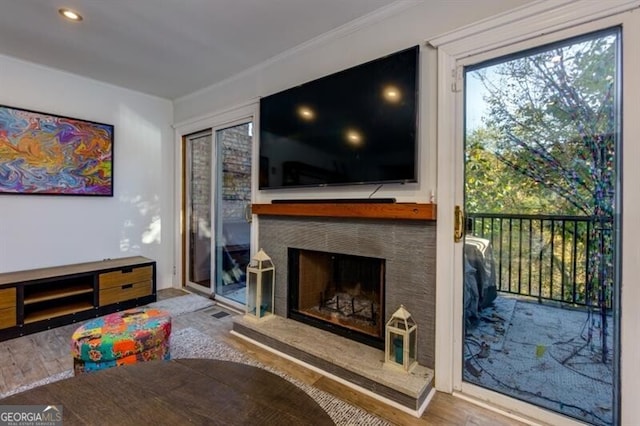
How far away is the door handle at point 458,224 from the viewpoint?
1.82 meters

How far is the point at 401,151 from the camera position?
194 cm

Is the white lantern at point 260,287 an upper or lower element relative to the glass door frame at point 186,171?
lower

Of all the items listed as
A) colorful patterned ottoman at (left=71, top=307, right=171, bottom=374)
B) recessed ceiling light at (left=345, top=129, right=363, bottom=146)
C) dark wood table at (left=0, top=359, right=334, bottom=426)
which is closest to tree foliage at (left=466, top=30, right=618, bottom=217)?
recessed ceiling light at (left=345, top=129, right=363, bottom=146)

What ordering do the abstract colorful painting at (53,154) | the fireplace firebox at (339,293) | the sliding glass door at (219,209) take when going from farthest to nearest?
the sliding glass door at (219,209), the abstract colorful painting at (53,154), the fireplace firebox at (339,293)

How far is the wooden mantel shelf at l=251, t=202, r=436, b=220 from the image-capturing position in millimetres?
1872

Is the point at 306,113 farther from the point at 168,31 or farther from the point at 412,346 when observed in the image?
the point at 412,346

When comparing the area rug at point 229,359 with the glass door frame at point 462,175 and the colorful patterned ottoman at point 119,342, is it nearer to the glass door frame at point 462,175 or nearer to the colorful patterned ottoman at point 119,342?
the colorful patterned ottoman at point 119,342

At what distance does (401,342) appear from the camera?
190 centimetres

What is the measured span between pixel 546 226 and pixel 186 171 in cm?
392

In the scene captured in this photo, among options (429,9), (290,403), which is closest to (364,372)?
(290,403)

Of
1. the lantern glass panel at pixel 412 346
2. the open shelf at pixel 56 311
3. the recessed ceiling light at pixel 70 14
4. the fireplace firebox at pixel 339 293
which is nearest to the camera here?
the lantern glass panel at pixel 412 346

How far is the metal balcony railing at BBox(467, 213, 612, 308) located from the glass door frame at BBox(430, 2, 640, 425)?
0.12 meters

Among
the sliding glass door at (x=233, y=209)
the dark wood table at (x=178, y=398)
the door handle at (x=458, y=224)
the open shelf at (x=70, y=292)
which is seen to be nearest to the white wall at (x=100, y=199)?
the open shelf at (x=70, y=292)

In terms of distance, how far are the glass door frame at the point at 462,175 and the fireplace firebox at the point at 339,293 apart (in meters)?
0.46
